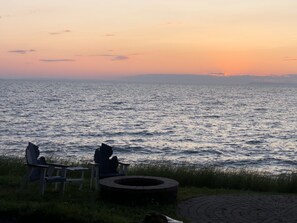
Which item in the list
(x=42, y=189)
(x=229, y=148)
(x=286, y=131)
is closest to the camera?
(x=42, y=189)

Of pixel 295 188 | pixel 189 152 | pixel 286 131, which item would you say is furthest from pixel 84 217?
pixel 286 131

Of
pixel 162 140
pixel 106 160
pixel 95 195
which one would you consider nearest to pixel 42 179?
pixel 95 195

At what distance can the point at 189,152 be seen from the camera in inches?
1070

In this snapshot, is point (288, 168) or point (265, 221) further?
point (288, 168)

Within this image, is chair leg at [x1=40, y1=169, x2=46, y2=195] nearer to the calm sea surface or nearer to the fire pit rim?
the fire pit rim

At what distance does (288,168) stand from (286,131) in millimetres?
17580

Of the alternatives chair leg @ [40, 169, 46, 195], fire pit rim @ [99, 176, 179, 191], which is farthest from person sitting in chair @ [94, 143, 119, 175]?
chair leg @ [40, 169, 46, 195]

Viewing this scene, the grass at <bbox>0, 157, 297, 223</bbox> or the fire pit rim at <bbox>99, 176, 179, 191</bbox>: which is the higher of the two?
the fire pit rim at <bbox>99, 176, 179, 191</bbox>

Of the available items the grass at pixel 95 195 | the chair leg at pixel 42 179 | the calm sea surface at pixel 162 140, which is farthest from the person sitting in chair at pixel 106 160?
the calm sea surface at pixel 162 140

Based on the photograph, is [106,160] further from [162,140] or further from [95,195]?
[162,140]

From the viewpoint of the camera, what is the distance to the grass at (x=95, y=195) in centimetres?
729

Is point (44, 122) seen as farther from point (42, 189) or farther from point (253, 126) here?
point (42, 189)

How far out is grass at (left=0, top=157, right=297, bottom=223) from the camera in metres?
7.29

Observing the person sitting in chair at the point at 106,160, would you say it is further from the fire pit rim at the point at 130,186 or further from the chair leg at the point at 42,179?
the chair leg at the point at 42,179
